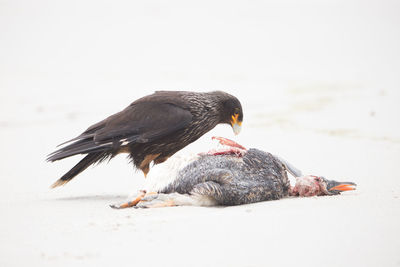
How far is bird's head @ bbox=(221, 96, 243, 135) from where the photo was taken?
6934 millimetres

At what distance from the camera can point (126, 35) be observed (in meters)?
30.4

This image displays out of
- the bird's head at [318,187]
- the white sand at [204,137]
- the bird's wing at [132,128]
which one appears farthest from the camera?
the bird's wing at [132,128]

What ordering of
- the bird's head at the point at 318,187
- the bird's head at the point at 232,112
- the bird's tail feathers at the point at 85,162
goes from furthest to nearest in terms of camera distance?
1. the bird's head at the point at 232,112
2. the bird's tail feathers at the point at 85,162
3. the bird's head at the point at 318,187

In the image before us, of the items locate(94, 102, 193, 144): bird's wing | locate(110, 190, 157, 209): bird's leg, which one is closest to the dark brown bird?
locate(94, 102, 193, 144): bird's wing

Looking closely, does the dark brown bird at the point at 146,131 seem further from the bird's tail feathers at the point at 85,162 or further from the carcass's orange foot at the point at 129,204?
the carcass's orange foot at the point at 129,204

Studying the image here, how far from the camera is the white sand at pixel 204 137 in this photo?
392 cm

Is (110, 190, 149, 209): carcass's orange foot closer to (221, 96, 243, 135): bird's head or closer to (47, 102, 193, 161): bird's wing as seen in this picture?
(47, 102, 193, 161): bird's wing

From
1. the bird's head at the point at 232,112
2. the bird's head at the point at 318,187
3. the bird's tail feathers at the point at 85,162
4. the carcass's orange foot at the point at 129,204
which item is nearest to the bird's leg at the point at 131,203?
the carcass's orange foot at the point at 129,204

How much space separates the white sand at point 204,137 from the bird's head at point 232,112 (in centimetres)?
125

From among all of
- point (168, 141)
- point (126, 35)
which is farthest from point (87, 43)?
point (168, 141)

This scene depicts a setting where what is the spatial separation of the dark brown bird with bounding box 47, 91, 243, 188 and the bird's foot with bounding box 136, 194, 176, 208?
3.12ft

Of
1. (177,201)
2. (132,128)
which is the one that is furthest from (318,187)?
(132,128)

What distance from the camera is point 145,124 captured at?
6277 millimetres

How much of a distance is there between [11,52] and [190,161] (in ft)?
67.0
